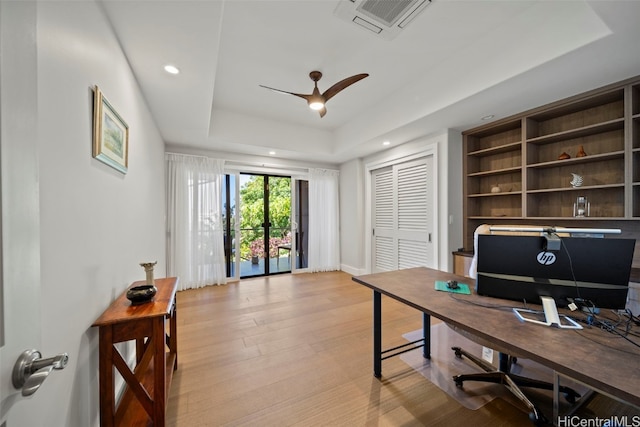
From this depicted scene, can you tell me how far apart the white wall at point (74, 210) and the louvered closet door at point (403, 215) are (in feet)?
11.9

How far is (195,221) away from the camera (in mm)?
4215

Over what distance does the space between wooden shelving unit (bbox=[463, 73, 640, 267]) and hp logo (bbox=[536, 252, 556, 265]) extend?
170 cm

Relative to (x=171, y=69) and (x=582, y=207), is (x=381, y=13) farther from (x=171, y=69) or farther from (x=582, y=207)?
(x=582, y=207)

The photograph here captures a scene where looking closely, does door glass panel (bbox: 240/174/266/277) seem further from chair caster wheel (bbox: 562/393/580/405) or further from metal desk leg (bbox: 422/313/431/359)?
chair caster wheel (bbox: 562/393/580/405)

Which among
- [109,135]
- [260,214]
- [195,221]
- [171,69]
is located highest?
[171,69]

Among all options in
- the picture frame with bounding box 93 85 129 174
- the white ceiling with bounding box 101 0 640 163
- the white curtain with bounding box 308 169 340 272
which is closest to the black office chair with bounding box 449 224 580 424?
the white ceiling with bounding box 101 0 640 163

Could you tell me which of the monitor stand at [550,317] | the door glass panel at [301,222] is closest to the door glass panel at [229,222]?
the door glass panel at [301,222]

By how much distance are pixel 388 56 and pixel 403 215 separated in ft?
7.93

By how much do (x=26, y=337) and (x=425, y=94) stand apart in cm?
344

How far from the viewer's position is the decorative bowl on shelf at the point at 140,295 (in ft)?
4.88

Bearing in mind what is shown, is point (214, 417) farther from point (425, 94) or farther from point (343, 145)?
point (343, 145)

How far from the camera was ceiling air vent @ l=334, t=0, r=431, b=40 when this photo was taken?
1.83m

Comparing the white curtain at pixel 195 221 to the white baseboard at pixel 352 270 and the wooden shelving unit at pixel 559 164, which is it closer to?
the white baseboard at pixel 352 270

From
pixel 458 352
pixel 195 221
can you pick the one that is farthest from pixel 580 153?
pixel 195 221
